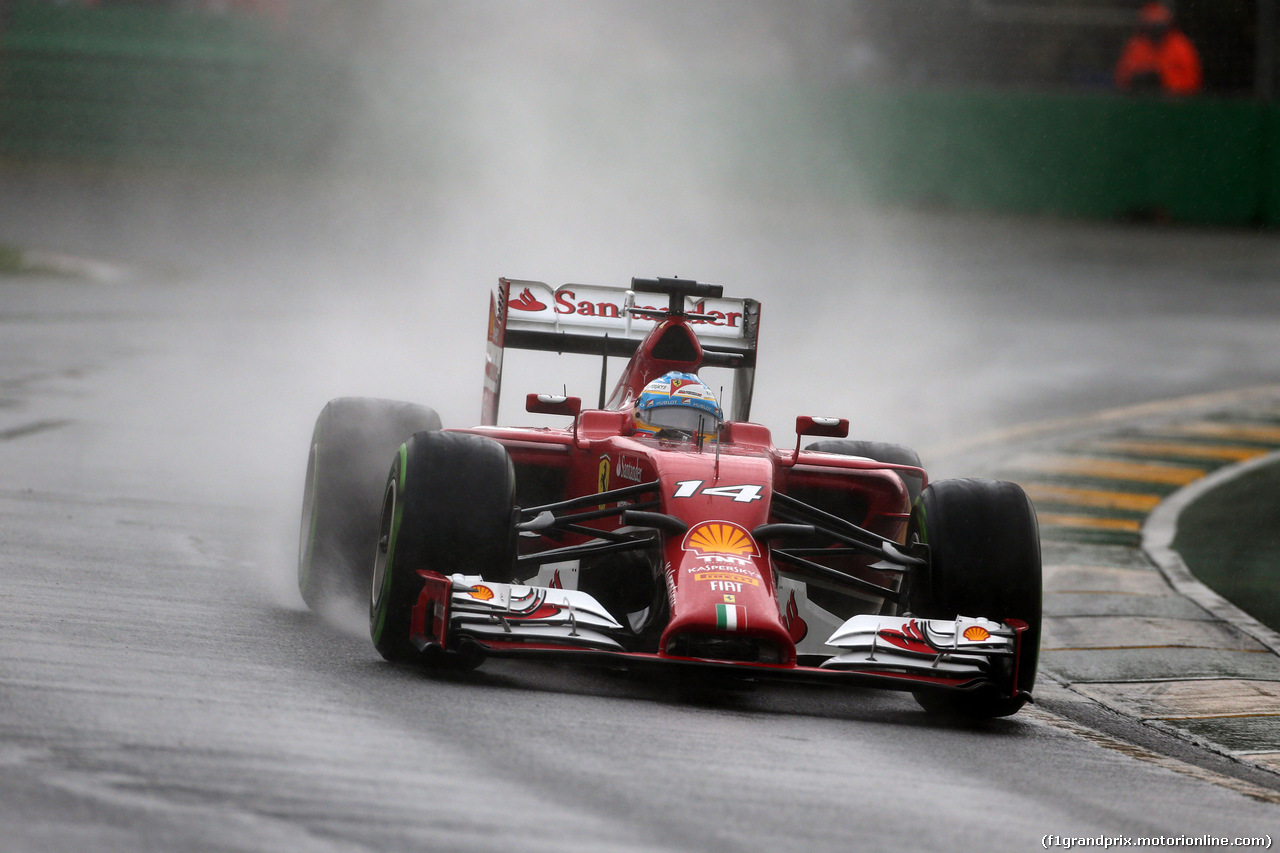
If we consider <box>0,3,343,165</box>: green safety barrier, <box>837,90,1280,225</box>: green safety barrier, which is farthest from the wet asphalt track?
<box>837,90,1280,225</box>: green safety barrier

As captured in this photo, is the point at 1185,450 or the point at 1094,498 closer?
the point at 1094,498

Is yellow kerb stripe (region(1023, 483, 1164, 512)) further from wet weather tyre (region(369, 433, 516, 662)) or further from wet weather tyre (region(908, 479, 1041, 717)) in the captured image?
wet weather tyre (region(369, 433, 516, 662))

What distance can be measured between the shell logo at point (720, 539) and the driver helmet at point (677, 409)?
107 centimetres

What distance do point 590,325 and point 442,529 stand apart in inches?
114

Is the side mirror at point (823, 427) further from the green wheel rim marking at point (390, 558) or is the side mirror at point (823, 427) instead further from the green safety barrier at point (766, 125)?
the green safety barrier at point (766, 125)

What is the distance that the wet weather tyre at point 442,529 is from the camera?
674cm

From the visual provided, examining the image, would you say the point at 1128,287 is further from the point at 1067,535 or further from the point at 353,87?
the point at 1067,535

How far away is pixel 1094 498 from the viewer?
513 inches

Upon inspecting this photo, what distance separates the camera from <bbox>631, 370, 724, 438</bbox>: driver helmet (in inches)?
315

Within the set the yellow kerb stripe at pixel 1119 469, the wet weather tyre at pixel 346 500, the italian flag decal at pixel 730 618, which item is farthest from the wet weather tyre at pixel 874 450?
the yellow kerb stripe at pixel 1119 469

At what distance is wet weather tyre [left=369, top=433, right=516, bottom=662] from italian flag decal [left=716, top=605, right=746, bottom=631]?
88 centimetres

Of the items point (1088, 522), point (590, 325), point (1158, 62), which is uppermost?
point (1158, 62)

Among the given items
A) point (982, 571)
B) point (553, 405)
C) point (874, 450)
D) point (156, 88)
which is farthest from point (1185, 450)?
point (156, 88)

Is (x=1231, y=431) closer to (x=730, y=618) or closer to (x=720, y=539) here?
(x=720, y=539)
